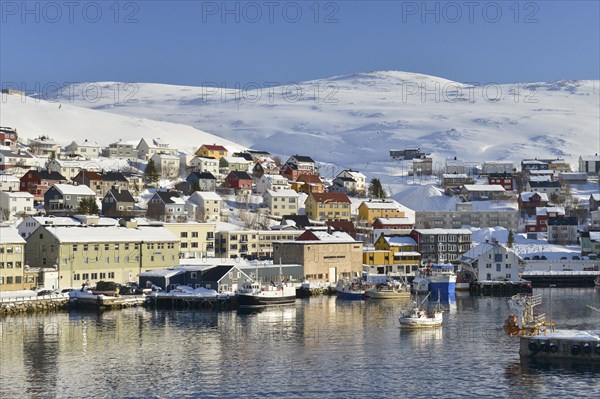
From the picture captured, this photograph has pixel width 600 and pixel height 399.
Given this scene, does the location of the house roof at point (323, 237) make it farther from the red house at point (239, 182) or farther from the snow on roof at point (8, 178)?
the snow on roof at point (8, 178)

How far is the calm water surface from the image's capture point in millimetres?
23562

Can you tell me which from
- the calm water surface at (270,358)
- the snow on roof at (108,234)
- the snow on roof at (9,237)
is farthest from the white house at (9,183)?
the calm water surface at (270,358)

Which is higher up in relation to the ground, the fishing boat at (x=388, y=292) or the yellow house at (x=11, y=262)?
the yellow house at (x=11, y=262)

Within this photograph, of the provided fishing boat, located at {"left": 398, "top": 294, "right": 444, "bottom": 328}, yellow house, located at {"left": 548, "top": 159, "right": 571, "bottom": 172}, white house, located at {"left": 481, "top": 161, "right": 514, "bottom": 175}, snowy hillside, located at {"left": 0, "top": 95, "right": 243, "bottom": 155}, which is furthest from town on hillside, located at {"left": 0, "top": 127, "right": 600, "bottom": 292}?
snowy hillside, located at {"left": 0, "top": 95, "right": 243, "bottom": 155}

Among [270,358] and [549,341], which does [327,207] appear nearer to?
[270,358]

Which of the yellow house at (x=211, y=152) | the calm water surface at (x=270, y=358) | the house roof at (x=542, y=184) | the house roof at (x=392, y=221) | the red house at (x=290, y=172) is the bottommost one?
the calm water surface at (x=270, y=358)

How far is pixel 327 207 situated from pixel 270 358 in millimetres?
48896

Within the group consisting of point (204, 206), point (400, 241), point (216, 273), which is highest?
point (204, 206)

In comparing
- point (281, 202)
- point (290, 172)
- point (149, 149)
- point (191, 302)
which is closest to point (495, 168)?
point (290, 172)

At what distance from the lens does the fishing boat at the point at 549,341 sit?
1069 inches

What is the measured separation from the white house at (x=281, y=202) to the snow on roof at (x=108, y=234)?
2435cm

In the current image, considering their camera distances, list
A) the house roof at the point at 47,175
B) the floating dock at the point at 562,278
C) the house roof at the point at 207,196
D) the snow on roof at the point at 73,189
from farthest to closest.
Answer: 1. the house roof at the point at 47,175
2. the house roof at the point at 207,196
3. the snow on roof at the point at 73,189
4. the floating dock at the point at 562,278

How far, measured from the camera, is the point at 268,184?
82.8 meters

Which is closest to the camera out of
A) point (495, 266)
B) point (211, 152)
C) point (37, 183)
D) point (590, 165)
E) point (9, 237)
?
point (9, 237)
